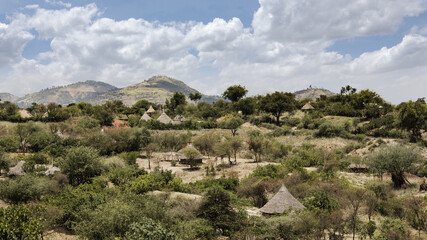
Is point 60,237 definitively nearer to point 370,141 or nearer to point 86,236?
point 86,236

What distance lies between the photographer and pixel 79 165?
25.0 meters

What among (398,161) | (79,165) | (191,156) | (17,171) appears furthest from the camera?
(191,156)

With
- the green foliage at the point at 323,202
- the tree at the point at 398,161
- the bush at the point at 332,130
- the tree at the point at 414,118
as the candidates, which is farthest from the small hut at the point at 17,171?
the tree at the point at 414,118

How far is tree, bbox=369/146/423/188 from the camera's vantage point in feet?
74.9

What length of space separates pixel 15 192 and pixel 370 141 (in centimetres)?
→ 4118

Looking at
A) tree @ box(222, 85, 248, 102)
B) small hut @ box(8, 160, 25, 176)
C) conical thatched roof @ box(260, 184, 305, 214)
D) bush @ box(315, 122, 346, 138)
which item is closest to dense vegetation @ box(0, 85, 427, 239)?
bush @ box(315, 122, 346, 138)

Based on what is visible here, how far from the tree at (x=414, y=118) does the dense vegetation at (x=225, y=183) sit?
157mm

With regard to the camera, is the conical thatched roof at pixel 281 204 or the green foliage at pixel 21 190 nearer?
the conical thatched roof at pixel 281 204

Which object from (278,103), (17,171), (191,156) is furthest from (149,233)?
(278,103)

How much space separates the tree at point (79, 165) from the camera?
24.8m

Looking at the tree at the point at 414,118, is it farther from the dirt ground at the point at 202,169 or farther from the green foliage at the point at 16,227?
the green foliage at the point at 16,227

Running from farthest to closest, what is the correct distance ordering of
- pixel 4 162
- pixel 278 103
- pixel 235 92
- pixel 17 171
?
pixel 235 92 < pixel 278 103 < pixel 4 162 < pixel 17 171

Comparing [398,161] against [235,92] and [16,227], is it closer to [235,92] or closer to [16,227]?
[16,227]

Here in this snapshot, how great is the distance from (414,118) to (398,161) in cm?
2023
